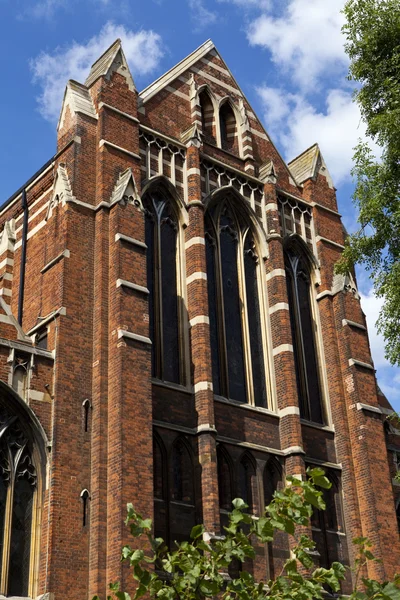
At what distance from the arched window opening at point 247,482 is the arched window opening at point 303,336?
111 inches

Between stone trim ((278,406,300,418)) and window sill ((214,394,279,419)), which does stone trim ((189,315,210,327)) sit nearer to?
window sill ((214,394,279,419))

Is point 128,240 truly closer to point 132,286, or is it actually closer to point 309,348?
point 132,286

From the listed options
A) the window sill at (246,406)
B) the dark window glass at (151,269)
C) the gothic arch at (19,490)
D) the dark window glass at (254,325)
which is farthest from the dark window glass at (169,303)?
the gothic arch at (19,490)

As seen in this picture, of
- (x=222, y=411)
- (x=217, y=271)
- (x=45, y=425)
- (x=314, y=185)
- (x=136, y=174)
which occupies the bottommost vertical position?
(x=45, y=425)

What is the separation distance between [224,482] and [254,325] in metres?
4.85

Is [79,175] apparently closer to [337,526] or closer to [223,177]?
[223,177]

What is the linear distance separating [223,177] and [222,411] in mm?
7155

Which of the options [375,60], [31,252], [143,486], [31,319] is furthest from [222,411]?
[375,60]

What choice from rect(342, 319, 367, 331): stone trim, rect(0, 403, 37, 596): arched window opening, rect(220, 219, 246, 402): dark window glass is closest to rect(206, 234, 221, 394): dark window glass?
rect(220, 219, 246, 402): dark window glass

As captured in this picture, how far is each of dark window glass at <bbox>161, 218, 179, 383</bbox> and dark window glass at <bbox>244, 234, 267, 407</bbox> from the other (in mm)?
2403

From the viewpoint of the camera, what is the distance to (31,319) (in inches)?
828

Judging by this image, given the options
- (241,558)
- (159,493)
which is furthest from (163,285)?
(241,558)

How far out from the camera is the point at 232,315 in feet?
74.1

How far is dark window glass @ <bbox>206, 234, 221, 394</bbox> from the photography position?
21438mm
